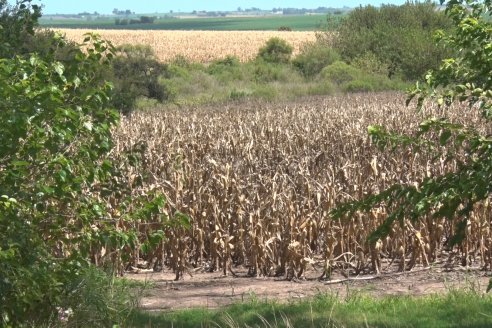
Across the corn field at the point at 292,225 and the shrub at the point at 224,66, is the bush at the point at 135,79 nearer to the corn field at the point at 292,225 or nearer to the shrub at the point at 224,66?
the corn field at the point at 292,225

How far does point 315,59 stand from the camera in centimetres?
5144

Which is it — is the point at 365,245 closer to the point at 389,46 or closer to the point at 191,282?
the point at 191,282

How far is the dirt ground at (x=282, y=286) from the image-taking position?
9.97 meters

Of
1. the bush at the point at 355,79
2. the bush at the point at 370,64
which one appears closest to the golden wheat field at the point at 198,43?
the bush at the point at 370,64

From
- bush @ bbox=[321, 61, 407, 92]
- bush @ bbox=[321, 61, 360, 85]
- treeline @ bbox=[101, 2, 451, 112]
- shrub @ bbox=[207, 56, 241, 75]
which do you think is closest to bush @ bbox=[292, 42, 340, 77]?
treeline @ bbox=[101, 2, 451, 112]

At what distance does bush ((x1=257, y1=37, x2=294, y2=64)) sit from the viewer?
60.4 meters

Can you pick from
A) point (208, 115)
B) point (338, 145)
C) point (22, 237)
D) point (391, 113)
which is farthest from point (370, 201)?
point (208, 115)

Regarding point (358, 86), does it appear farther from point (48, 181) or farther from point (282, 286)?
point (48, 181)

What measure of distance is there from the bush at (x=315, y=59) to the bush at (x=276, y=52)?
6.26 meters

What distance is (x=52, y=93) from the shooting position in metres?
6.48

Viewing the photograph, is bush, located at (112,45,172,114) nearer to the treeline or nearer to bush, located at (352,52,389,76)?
the treeline

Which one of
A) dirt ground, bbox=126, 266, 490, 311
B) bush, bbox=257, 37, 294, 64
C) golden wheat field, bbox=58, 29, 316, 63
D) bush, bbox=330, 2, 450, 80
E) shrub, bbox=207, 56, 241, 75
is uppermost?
dirt ground, bbox=126, 266, 490, 311

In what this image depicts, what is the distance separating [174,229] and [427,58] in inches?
1348

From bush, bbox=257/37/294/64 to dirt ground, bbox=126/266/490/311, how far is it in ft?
162
